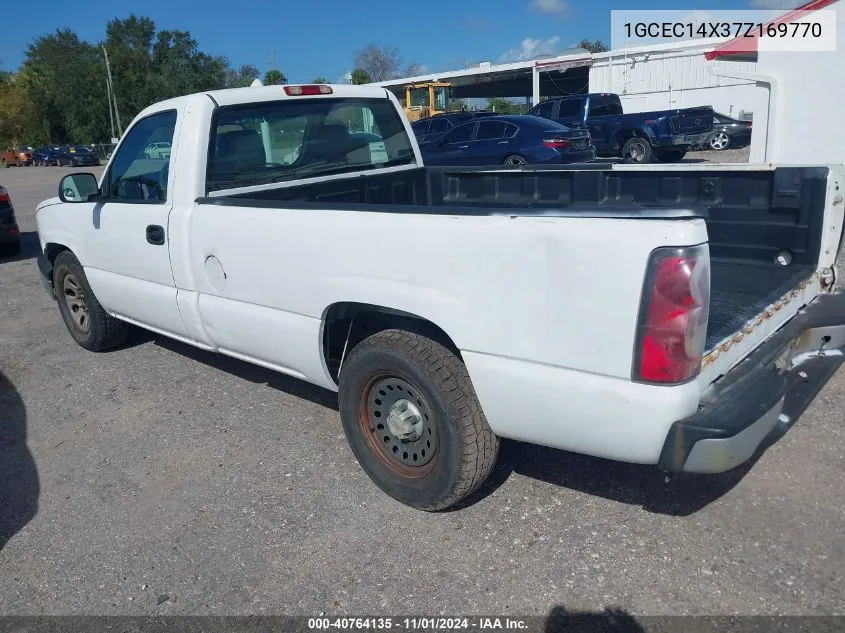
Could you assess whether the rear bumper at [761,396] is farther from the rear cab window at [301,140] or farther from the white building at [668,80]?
the white building at [668,80]

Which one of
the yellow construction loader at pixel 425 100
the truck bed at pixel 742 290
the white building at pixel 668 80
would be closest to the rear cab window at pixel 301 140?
the truck bed at pixel 742 290

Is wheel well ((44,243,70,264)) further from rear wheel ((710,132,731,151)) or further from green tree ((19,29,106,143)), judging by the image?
green tree ((19,29,106,143))

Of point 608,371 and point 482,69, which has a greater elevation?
point 482,69

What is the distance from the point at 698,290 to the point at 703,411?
451mm

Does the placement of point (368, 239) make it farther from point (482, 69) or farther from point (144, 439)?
point (482, 69)

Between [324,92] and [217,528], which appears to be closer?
[217,528]

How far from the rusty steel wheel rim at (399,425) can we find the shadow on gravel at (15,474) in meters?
1.78

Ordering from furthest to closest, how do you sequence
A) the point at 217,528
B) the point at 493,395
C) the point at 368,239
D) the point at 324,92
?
the point at 324,92 → the point at 217,528 → the point at 368,239 → the point at 493,395

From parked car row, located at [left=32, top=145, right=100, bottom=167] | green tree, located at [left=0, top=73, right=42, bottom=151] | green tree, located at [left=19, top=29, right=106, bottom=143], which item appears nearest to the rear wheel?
parked car row, located at [left=32, top=145, right=100, bottom=167]

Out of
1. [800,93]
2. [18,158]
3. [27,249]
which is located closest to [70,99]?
[18,158]

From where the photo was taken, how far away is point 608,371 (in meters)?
2.47

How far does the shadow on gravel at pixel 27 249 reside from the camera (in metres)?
10.9

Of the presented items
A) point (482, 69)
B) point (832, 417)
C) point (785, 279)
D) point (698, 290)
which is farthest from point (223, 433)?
point (482, 69)

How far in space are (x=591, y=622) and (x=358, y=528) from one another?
1130 millimetres
